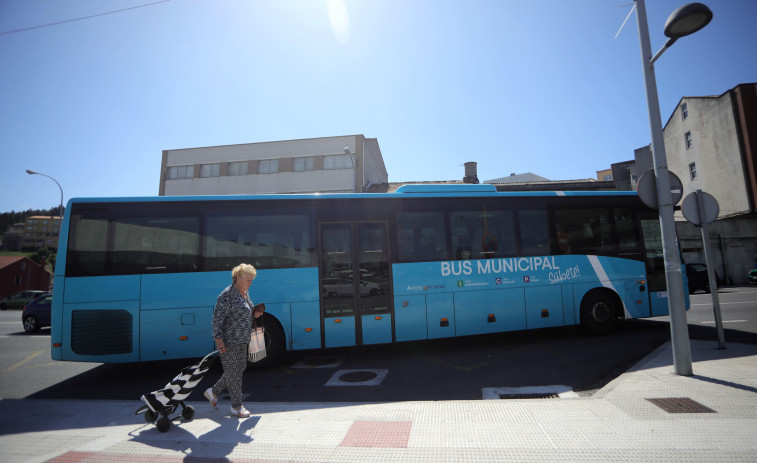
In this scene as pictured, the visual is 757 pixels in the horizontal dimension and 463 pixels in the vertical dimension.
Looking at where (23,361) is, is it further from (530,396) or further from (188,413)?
(530,396)

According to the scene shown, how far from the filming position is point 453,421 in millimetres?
3838

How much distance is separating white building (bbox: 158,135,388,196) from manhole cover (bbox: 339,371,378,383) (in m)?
28.9

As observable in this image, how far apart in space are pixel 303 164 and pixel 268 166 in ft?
13.2

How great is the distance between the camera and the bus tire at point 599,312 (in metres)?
8.14

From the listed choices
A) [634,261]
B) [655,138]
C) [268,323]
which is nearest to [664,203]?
[655,138]

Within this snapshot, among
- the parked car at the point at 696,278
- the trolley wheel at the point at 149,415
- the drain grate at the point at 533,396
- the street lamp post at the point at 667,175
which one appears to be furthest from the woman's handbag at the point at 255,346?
the parked car at the point at 696,278

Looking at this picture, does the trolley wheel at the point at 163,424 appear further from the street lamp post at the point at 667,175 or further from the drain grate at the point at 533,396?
the street lamp post at the point at 667,175

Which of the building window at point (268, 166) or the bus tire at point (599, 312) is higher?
the building window at point (268, 166)

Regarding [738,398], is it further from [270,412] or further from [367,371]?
[270,412]

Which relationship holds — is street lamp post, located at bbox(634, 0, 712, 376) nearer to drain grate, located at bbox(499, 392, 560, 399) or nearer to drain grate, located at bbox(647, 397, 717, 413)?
drain grate, located at bbox(647, 397, 717, 413)

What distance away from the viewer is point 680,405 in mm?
4000

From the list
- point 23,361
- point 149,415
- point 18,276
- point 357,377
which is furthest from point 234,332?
point 18,276

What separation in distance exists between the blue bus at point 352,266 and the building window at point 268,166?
106ft

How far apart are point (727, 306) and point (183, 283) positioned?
1756 cm
